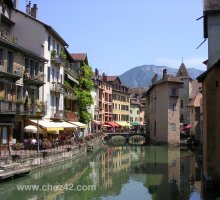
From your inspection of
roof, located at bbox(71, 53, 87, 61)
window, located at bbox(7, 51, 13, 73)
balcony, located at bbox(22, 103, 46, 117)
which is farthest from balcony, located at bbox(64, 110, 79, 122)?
window, located at bbox(7, 51, 13, 73)

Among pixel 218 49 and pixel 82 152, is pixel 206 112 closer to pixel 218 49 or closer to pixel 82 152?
pixel 218 49

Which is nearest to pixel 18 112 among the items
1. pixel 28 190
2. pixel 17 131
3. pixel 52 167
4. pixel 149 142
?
pixel 17 131

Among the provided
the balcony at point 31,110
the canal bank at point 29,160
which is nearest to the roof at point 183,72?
the canal bank at point 29,160

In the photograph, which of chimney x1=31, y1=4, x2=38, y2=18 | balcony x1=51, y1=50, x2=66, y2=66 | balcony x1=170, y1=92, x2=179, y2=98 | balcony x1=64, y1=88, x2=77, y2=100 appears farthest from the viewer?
balcony x1=170, y1=92, x2=179, y2=98

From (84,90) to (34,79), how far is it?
2740 cm

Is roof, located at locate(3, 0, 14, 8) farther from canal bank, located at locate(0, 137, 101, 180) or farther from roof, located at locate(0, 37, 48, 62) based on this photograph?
canal bank, located at locate(0, 137, 101, 180)

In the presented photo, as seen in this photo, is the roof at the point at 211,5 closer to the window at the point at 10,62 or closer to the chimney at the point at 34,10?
the window at the point at 10,62

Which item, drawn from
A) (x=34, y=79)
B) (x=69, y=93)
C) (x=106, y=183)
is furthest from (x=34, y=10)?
(x=106, y=183)

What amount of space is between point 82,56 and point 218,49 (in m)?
48.2

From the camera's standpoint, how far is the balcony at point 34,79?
141 ft

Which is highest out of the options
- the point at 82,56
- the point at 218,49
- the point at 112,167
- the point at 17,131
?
the point at 82,56

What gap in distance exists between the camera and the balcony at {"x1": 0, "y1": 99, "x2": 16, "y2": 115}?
120 feet

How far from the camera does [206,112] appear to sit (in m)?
27.2

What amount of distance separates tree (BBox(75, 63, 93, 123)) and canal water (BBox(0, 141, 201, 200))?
26.0m
